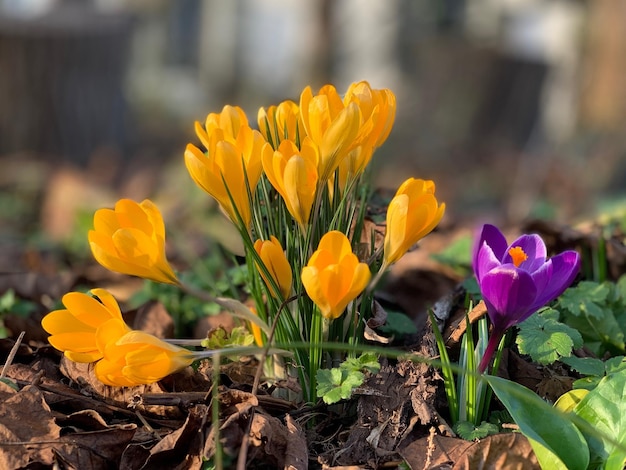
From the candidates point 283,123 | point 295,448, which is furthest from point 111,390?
point 283,123

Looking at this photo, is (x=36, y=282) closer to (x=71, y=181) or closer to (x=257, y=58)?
(x=71, y=181)

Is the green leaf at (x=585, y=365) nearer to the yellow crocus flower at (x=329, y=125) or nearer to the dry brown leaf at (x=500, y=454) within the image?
the dry brown leaf at (x=500, y=454)

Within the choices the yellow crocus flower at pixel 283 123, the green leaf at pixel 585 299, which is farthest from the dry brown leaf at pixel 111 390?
the green leaf at pixel 585 299

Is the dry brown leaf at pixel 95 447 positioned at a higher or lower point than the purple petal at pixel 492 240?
lower

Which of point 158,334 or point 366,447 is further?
A: point 158,334

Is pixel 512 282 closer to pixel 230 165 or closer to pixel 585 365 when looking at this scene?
pixel 585 365

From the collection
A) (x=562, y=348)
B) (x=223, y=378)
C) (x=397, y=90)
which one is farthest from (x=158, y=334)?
(x=397, y=90)
